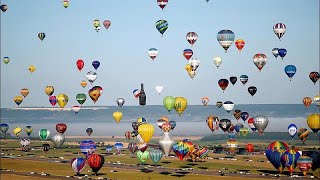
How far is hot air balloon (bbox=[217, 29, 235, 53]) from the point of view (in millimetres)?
98875

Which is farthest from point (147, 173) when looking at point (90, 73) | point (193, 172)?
point (90, 73)

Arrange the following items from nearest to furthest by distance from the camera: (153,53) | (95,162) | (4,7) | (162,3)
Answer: (95,162) < (162,3) < (153,53) < (4,7)

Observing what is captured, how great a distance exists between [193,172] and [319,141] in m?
79.5

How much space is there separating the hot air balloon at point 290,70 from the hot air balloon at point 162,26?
24.3m

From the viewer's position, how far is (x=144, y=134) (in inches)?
3819

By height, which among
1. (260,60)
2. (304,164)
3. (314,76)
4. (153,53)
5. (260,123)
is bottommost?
(304,164)

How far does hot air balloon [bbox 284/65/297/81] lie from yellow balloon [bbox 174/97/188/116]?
20.0 metres

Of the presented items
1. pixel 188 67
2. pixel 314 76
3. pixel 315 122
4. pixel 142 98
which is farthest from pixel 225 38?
pixel 142 98

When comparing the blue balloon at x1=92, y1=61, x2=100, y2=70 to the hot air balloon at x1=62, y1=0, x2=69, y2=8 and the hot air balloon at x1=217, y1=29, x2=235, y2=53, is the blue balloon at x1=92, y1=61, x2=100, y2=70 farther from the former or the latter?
the hot air balloon at x1=217, y1=29, x2=235, y2=53

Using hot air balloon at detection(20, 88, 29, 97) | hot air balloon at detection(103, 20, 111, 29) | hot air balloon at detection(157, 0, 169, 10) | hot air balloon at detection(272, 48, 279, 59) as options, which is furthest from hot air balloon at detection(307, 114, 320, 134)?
hot air balloon at detection(20, 88, 29, 97)

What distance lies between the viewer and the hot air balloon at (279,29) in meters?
104

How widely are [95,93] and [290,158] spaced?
49.2 m

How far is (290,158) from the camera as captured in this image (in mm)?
82062

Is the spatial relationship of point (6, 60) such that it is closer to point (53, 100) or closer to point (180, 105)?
point (53, 100)
